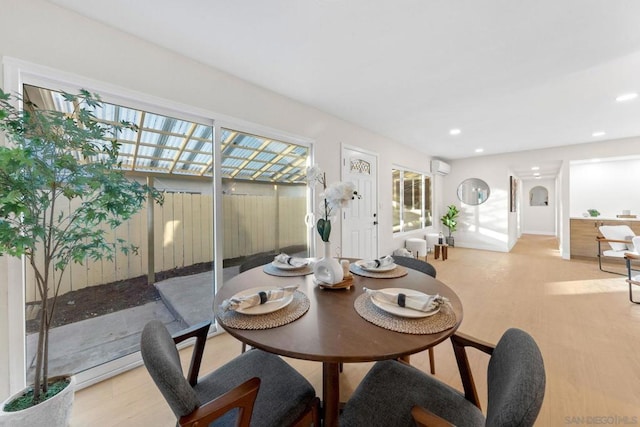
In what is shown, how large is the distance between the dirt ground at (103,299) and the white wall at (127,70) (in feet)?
0.91

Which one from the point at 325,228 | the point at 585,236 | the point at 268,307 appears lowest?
the point at 585,236

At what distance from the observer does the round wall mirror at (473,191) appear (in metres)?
6.11

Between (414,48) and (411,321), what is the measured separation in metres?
2.04

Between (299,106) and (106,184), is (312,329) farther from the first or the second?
(299,106)

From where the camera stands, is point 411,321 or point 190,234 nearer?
point 411,321

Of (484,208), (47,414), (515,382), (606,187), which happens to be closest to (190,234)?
(47,414)

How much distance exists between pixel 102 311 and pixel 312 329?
6.18 feet

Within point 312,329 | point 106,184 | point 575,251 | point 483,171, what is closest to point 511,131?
point 483,171

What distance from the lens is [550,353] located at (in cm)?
195

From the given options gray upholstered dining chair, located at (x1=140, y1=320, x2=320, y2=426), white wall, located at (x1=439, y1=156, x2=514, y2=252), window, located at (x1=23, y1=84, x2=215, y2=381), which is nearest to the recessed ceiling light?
white wall, located at (x1=439, y1=156, x2=514, y2=252)

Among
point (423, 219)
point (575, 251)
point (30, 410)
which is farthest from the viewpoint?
point (423, 219)

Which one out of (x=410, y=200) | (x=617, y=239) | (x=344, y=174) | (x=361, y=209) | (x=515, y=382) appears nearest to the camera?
(x=515, y=382)

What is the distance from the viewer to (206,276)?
2.31 m

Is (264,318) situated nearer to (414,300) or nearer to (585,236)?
(414,300)
